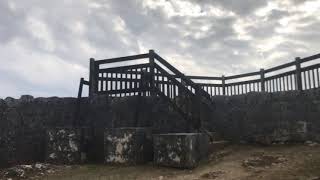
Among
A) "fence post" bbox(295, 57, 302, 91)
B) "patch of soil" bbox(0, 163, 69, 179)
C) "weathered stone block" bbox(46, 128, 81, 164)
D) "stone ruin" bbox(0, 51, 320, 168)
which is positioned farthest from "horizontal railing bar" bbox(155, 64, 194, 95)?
"patch of soil" bbox(0, 163, 69, 179)

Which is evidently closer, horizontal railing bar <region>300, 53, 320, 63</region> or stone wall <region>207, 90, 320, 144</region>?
stone wall <region>207, 90, 320, 144</region>

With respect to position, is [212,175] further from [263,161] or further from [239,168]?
[263,161]

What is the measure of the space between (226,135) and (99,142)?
11.2 ft

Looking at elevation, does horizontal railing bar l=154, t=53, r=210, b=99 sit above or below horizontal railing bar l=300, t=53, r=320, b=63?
below

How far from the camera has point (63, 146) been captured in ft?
32.9

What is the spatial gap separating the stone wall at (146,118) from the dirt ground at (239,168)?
0.75 metres

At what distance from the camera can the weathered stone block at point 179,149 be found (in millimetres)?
8469

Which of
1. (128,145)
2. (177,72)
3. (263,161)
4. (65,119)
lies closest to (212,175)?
(263,161)

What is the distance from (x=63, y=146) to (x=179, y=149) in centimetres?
320

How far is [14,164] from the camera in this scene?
32.9ft

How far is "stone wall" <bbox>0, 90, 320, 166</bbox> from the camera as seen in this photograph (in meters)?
10.0

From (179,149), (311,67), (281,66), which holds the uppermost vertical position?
(281,66)

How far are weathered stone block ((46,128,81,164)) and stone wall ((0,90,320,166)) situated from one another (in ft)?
1.25

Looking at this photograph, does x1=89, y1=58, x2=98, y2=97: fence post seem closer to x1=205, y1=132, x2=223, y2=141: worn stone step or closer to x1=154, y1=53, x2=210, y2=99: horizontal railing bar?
x1=154, y1=53, x2=210, y2=99: horizontal railing bar
